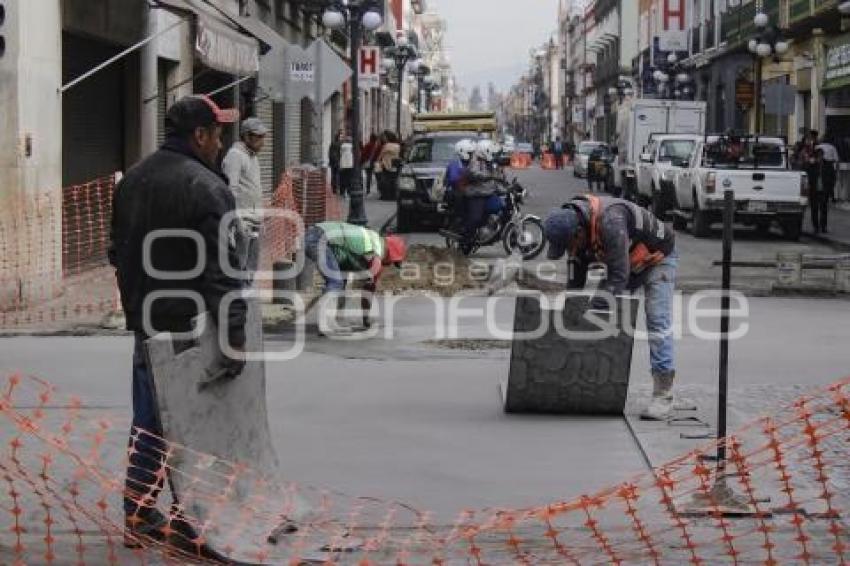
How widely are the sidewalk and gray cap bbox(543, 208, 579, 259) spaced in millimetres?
16600

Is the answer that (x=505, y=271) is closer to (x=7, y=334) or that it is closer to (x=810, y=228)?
(x=7, y=334)

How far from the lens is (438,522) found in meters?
6.46

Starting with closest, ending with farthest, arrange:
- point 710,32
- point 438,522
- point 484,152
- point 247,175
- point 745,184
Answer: point 438,522
point 247,175
point 484,152
point 745,184
point 710,32

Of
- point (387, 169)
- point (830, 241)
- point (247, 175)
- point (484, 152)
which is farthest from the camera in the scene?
point (387, 169)

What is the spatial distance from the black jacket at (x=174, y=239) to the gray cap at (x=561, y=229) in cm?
257

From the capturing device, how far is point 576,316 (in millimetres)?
8570

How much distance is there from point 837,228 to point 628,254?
804 inches

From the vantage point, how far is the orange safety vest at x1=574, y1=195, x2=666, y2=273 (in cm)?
821

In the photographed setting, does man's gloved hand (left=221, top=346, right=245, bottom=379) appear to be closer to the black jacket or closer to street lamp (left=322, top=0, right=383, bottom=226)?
the black jacket

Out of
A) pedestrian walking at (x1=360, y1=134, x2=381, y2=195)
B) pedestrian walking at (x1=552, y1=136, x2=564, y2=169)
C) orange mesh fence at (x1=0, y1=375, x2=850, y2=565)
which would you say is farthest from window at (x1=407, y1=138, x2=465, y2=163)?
pedestrian walking at (x1=552, y1=136, x2=564, y2=169)

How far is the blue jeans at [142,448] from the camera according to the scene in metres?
5.88

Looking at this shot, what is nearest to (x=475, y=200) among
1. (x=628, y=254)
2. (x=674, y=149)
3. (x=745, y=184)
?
Result: (x=745, y=184)

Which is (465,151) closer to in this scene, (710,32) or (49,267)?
(49,267)

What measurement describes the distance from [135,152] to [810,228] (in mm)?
14266
